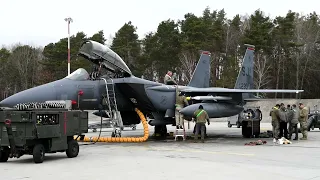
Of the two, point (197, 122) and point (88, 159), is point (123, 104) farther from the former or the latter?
point (88, 159)

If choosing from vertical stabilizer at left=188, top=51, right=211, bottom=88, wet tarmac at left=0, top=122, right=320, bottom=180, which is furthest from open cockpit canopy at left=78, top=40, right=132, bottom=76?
vertical stabilizer at left=188, top=51, right=211, bottom=88

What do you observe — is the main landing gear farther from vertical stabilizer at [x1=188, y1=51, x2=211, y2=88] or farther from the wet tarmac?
the wet tarmac

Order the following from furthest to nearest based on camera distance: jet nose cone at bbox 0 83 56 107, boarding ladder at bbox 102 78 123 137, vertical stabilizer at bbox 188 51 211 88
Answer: vertical stabilizer at bbox 188 51 211 88
boarding ladder at bbox 102 78 123 137
jet nose cone at bbox 0 83 56 107

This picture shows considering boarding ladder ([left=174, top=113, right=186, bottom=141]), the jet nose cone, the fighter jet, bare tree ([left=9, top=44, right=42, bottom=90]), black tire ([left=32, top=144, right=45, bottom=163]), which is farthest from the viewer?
bare tree ([left=9, top=44, right=42, bottom=90])

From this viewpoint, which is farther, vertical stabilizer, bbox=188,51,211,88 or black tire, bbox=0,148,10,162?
vertical stabilizer, bbox=188,51,211,88

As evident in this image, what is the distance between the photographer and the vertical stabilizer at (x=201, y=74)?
20.0 meters

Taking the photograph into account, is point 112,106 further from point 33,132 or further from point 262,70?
point 262,70

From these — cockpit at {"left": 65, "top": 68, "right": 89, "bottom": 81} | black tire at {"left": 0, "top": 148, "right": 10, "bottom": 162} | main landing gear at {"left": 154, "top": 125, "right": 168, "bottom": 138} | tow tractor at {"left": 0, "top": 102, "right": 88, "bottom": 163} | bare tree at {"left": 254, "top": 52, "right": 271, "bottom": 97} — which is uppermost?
bare tree at {"left": 254, "top": 52, "right": 271, "bottom": 97}

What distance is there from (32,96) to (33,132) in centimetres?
434

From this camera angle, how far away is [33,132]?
354 inches

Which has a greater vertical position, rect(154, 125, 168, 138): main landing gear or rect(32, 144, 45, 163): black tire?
rect(32, 144, 45, 163): black tire

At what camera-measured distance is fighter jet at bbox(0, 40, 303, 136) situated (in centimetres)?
1371

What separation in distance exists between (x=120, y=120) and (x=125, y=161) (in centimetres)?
582

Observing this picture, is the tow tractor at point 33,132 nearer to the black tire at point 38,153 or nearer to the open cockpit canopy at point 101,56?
the black tire at point 38,153
